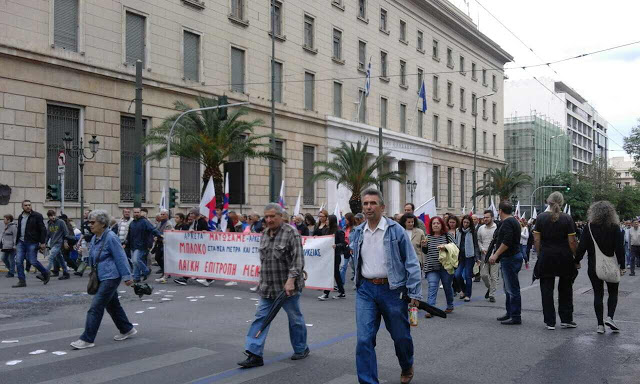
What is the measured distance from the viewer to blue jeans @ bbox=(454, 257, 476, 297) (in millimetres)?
12359

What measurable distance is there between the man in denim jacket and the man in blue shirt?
8.85m

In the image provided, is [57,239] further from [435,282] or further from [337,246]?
[435,282]

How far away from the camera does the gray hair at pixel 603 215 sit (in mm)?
8609

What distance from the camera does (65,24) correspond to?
76.4 feet

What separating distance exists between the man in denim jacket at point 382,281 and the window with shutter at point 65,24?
66.8ft

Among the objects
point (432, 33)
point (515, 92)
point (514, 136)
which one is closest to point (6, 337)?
point (432, 33)

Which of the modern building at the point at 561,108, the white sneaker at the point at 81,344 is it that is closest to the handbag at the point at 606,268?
the white sneaker at the point at 81,344

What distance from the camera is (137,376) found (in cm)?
634

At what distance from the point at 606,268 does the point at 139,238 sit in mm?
9355

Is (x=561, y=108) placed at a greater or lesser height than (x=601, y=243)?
greater

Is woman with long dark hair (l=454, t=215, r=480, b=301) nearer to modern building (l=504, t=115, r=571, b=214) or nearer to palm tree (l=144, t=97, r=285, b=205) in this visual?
palm tree (l=144, t=97, r=285, b=205)

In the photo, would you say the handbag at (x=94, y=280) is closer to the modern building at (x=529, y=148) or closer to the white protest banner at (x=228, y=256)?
the white protest banner at (x=228, y=256)

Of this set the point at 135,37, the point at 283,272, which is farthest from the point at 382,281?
the point at 135,37

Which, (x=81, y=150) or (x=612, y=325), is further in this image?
(x=81, y=150)
